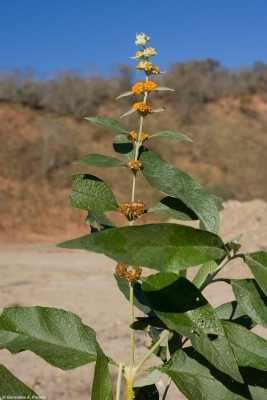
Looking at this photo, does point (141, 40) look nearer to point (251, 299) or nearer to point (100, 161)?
point (100, 161)

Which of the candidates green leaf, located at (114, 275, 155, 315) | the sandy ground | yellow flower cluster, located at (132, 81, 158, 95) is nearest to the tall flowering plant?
yellow flower cluster, located at (132, 81, 158, 95)

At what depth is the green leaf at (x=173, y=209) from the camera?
921 millimetres

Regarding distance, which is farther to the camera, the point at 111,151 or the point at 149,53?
the point at 111,151

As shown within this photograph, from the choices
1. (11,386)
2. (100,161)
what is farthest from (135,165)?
(11,386)

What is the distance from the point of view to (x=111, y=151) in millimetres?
24234

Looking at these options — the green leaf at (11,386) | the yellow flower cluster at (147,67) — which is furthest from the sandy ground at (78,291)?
the yellow flower cluster at (147,67)

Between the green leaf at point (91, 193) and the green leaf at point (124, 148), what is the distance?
3.3 inches

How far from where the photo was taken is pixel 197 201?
0.88 meters

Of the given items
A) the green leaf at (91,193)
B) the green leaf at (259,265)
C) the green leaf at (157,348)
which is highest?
the green leaf at (91,193)

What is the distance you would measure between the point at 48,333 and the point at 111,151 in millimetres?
23478

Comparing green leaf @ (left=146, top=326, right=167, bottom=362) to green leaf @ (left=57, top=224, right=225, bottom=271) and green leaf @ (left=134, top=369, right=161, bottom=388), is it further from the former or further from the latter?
green leaf @ (left=57, top=224, right=225, bottom=271)

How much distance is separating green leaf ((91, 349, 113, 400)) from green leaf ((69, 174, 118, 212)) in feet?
0.91

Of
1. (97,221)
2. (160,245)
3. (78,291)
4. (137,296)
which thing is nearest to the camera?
(160,245)

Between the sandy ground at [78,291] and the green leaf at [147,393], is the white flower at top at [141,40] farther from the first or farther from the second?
the sandy ground at [78,291]
